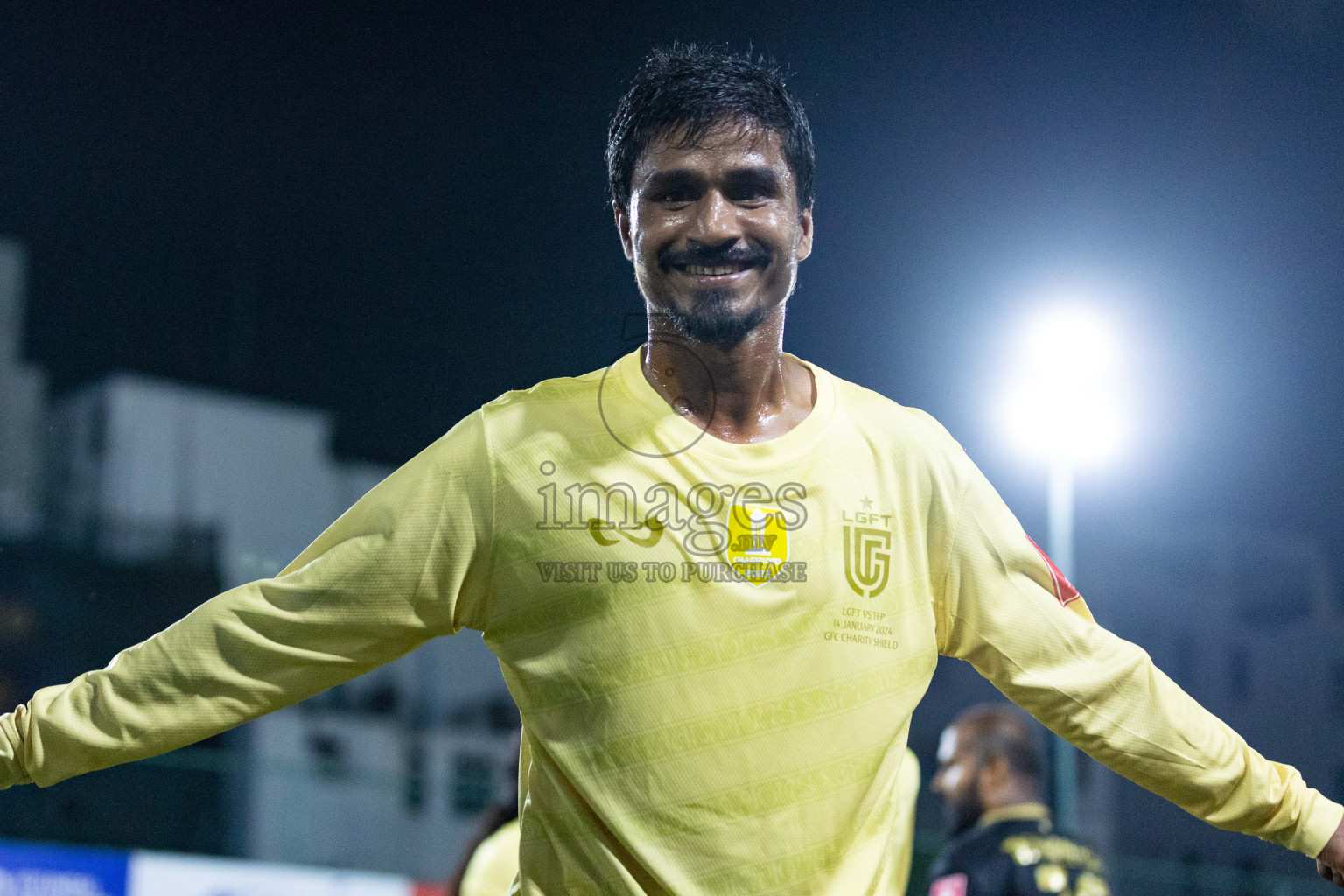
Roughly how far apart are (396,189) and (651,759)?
2506mm

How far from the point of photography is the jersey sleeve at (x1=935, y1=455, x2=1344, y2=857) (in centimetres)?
141

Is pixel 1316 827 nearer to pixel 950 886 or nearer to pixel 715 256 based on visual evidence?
pixel 715 256

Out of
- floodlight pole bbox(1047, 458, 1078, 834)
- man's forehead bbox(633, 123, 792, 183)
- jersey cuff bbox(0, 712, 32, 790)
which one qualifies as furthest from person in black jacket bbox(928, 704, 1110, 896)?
jersey cuff bbox(0, 712, 32, 790)

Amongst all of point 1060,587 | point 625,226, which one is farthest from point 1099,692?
point 625,226

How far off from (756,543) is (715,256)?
0.35 meters

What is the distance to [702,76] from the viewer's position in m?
1.46

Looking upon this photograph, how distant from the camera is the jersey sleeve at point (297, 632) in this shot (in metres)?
1.30

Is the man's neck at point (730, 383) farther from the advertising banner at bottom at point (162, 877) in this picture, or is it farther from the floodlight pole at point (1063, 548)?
the advertising banner at bottom at point (162, 877)

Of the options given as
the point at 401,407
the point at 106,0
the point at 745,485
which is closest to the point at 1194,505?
the point at 401,407

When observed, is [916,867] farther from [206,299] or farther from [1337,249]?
[206,299]

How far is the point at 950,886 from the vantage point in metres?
2.77

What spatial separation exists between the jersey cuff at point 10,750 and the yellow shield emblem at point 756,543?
817mm

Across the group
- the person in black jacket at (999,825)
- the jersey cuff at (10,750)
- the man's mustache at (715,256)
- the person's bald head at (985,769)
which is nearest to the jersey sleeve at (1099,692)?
the man's mustache at (715,256)

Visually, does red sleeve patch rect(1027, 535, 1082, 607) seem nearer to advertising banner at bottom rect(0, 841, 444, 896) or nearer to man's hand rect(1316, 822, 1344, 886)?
man's hand rect(1316, 822, 1344, 886)
